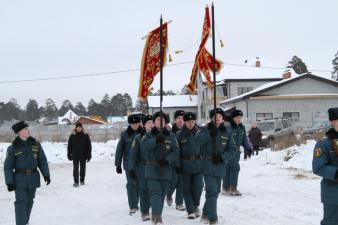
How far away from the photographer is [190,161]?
8.79 meters

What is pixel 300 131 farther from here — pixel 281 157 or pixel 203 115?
pixel 203 115

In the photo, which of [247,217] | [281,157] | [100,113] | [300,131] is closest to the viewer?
[247,217]

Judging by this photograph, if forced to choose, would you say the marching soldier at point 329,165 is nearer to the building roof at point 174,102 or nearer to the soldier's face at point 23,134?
the soldier's face at point 23,134

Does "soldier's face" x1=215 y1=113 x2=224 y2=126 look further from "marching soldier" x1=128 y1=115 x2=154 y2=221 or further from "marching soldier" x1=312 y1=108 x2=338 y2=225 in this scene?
"marching soldier" x1=312 y1=108 x2=338 y2=225

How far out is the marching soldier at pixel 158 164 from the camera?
326 inches

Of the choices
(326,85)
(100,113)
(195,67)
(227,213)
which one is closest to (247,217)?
(227,213)

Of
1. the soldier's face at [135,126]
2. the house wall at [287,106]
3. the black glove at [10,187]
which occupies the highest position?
the house wall at [287,106]

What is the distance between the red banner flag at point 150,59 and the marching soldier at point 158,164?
1668 mm

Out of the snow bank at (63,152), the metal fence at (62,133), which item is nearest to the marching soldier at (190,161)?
the snow bank at (63,152)

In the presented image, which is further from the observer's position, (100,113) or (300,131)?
(100,113)

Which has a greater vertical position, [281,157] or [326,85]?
[326,85]

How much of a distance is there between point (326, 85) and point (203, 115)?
17.2 metres

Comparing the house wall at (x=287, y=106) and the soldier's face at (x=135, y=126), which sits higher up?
the house wall at (x=287, y=106)

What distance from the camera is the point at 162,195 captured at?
8406 mm
